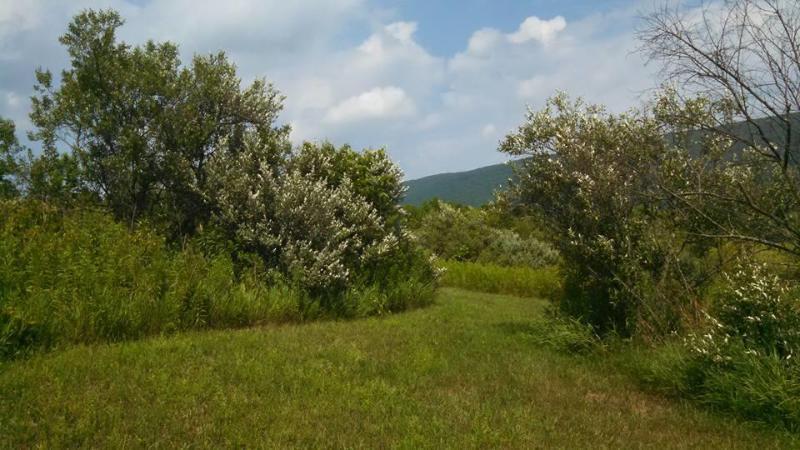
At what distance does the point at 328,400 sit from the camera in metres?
6.23

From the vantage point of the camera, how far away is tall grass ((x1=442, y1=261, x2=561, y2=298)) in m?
20.0

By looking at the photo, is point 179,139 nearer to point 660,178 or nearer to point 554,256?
point 660,178

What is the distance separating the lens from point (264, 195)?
1195cm

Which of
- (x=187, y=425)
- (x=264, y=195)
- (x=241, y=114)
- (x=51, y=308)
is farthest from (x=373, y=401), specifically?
(x=241, y=114)

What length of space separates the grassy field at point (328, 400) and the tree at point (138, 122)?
485 centimetres

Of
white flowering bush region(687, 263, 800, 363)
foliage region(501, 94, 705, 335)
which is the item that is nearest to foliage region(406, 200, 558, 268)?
foliage region(501, 94, 705, 335)

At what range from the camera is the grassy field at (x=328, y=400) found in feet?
17.0

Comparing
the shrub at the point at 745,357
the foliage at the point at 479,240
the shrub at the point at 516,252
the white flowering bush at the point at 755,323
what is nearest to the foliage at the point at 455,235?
the foliage at the point at 479,240

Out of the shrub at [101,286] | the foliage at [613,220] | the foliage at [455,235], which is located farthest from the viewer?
the foliage at [455,235]

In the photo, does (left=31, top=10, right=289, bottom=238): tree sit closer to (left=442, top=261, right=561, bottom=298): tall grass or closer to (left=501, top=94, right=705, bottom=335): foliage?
(left=501, top=94, right=705, bottom=335): foliage

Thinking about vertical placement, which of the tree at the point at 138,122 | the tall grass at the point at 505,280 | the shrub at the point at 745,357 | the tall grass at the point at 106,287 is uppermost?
the tree at the point at 138,122

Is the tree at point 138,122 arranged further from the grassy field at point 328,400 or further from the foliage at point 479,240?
the foliage at point 479,240

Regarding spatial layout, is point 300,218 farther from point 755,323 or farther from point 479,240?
point 479,240

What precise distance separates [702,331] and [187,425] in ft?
20.6
